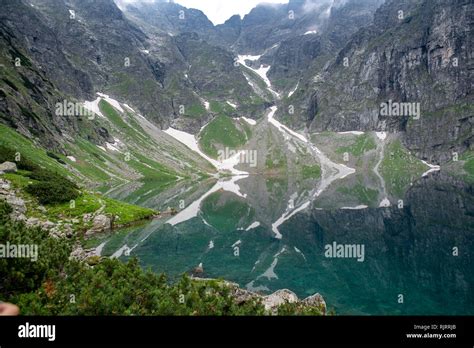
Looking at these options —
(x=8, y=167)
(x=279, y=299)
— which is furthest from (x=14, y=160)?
(x=279, y=299)

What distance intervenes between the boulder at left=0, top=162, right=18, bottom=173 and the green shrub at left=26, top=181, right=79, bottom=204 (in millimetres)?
6682

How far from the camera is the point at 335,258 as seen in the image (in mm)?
48469

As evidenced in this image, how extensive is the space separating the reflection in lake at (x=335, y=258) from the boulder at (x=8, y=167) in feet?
71.3

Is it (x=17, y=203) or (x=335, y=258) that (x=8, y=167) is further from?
(x=335, y=258)

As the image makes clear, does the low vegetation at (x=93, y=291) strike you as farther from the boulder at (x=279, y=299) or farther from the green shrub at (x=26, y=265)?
the boulder at (x=279, y=299)

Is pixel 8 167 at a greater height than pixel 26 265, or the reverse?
pixel 8 167

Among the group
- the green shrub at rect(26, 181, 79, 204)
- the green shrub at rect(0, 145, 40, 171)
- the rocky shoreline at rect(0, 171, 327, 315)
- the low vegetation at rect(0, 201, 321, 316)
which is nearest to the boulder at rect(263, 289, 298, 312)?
the rocky shoreline at rect(0, 171, 327, 315)

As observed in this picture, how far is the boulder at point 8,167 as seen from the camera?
58.4 m

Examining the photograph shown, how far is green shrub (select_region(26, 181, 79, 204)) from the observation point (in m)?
54.1

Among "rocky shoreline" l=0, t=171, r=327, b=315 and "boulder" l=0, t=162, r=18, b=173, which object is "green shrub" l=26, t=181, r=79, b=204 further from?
"boulder" l=0, t=162, r=18, b=173

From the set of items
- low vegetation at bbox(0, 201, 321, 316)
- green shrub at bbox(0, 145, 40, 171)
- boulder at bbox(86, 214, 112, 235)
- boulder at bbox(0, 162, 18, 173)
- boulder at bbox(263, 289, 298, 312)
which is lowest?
boulder at bbox(263, 289, 298, 312)

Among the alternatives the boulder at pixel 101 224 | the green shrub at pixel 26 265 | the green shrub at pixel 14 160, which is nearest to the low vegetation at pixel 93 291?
the green shrub at pixel 26 265

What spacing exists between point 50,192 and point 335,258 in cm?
4310
